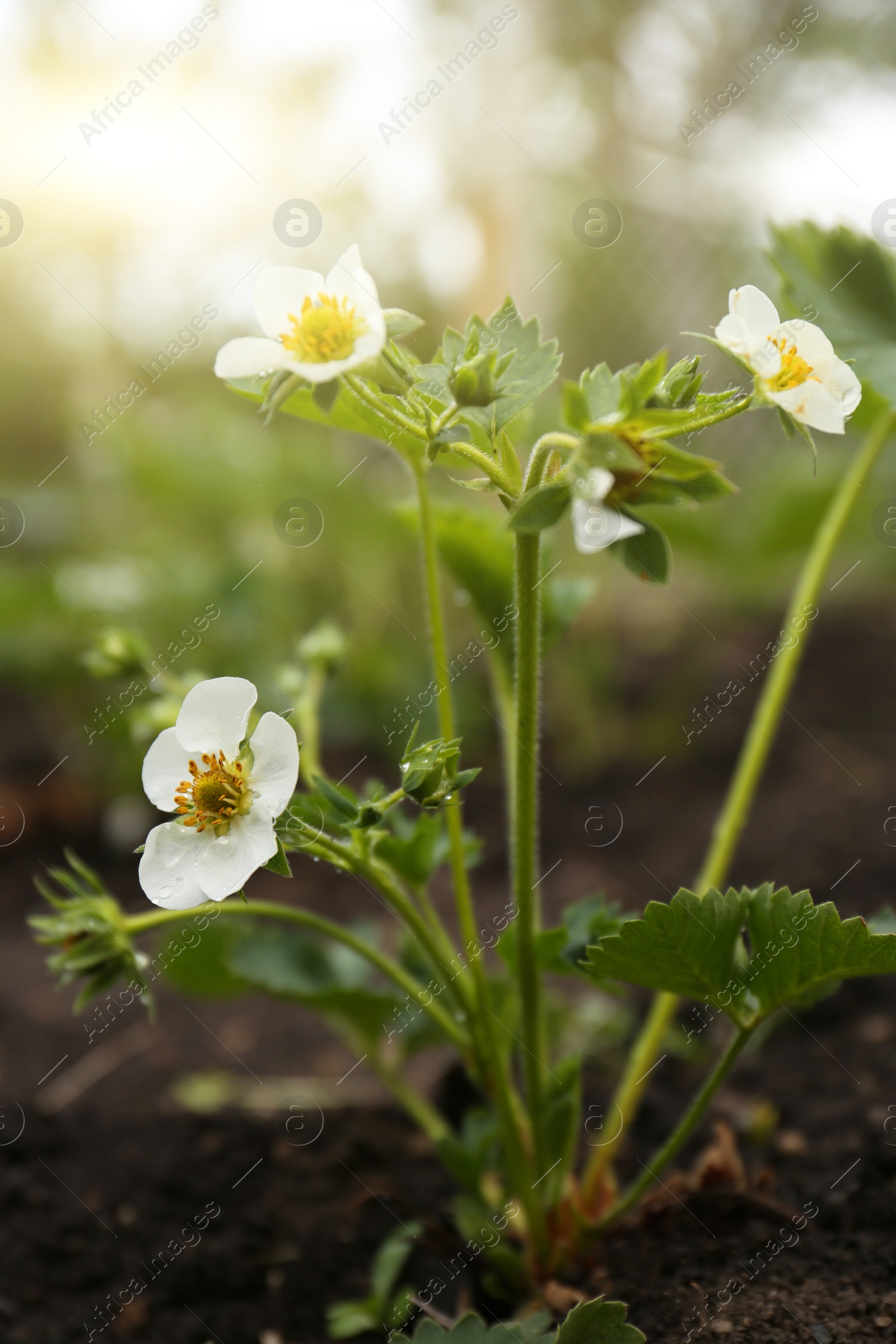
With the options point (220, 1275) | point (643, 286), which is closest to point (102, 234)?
point (643, 286)

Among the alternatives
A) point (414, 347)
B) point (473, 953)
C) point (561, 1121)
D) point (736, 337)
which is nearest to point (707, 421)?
point (736, 337)

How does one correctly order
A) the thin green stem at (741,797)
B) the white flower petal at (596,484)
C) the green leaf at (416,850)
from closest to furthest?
1. the white flower petal at (596,484)
2. the green leaf at (416,850)
3. the thin green stem at (741,797)

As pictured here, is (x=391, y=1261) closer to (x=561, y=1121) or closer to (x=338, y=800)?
(x=561, y=1121)

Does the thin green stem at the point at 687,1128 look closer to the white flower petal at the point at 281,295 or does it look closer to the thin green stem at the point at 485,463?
the thin green stem at the point at 485,463

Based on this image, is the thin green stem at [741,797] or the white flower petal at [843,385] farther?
the thin green stem at [741,797]

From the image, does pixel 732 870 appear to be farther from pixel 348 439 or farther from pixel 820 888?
pixel 348 439

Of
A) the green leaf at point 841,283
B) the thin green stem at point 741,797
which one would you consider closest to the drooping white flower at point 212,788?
the thin green stem at point 741,797

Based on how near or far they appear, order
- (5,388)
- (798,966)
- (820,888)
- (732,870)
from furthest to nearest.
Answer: (5,388)
(732,870)
(820,888)
(798,966)
